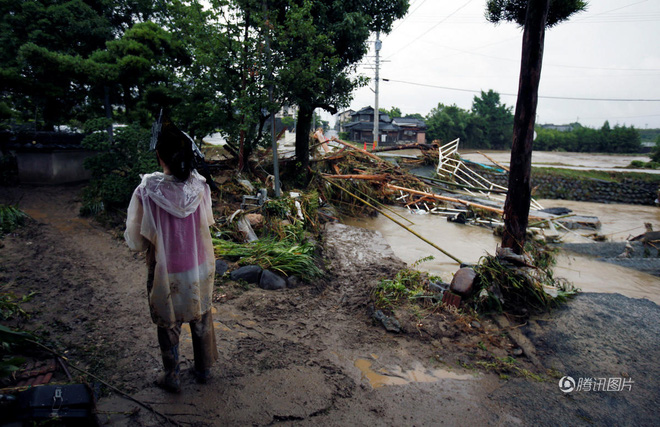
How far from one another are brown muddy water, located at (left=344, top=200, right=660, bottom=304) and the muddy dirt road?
1.66 metres

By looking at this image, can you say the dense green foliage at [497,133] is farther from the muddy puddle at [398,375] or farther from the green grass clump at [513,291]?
the muddy puddle at [398,375]

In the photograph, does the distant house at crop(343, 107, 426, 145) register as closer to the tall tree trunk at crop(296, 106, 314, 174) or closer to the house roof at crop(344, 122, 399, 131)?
the house roof at crop(344, 122, 399, 131)

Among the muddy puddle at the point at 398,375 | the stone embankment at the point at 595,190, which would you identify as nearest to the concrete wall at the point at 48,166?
the muddy puddle at the point at 398,375

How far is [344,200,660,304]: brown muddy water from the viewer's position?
6.26 meters

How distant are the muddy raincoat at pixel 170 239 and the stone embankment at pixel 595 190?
18972 millimetres

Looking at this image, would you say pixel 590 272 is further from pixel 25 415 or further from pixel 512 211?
pixel 25 415

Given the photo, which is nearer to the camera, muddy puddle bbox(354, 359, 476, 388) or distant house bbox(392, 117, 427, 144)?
muddy puddle bbox(354, 359, 476, 388)

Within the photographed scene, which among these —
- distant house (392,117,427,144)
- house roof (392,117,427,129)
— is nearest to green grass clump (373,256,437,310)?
distant house (392,117,427,144)

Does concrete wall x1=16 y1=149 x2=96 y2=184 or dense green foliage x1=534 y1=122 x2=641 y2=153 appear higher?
dense green foliage x1=534 y1=122 x2=641 y2=153

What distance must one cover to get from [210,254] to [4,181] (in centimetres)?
908

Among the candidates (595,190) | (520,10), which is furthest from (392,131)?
(520,10)

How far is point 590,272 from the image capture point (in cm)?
694

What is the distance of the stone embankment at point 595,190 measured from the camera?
1697 cm

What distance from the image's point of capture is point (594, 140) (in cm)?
3584
